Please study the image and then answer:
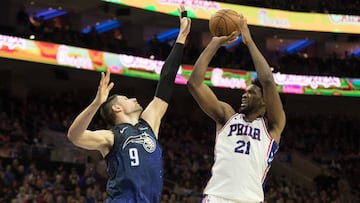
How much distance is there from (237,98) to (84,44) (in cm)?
916

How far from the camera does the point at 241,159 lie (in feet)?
14.2

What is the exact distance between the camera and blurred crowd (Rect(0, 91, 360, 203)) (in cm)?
1403

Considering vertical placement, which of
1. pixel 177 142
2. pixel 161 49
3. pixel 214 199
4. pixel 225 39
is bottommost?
pixel 214 199

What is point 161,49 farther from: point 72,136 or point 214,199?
point 72,136

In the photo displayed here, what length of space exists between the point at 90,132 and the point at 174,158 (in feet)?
50.2

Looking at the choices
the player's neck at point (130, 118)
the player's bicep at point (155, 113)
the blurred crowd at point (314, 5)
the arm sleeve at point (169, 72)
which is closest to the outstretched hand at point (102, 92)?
the player's neck at point (130, 118)

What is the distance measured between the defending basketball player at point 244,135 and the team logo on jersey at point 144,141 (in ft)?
1.55

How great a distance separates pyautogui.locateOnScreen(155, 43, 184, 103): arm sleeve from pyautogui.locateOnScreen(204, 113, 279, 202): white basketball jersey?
0.63 metres

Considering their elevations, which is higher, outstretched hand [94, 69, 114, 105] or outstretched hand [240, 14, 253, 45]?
outstretched hand [240, 14, 253, 45]

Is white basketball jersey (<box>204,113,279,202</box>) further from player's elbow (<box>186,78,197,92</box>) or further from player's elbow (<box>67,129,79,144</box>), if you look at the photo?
player's elbow (<box>67,129,79,144</box>)

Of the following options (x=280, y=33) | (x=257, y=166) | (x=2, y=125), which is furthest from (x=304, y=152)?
(x=257, y=166)

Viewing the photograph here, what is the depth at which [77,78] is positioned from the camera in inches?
959

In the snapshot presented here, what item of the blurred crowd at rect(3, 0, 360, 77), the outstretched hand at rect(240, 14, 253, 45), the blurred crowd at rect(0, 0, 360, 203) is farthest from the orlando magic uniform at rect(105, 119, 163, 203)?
the blurred crowd at rect(3, 0, 360, 77)

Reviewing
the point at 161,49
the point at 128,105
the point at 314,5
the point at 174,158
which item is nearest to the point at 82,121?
the point at 128,105
